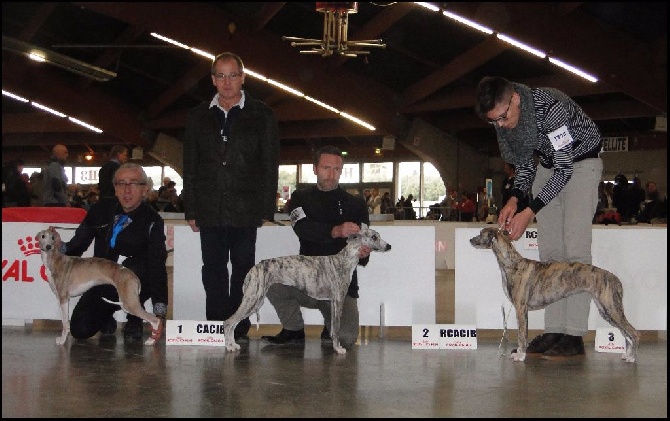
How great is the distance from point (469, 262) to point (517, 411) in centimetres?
228

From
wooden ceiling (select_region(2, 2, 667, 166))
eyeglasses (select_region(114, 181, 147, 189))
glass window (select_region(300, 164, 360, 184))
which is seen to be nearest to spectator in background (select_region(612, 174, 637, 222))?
wooden ceiling (select_region(2, 2, 667, 166))

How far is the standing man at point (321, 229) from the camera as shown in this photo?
4.74 meters

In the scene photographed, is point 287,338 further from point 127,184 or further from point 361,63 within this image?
point 361,63

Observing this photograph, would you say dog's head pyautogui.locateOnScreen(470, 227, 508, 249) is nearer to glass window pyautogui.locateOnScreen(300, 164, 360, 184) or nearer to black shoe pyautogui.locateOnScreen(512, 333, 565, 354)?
black shoe pyautogui.locateOnScreen(512, 333, 565, 354)

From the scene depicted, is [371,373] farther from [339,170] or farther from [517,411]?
[339,170]

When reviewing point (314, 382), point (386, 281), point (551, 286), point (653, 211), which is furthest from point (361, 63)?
point (314, 382)

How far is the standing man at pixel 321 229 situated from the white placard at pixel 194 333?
13.6 inches

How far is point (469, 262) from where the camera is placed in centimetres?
532

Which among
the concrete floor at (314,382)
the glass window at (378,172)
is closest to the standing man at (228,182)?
the concrete floor at (314,382)

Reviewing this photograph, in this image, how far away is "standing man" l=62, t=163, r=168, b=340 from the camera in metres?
4.88

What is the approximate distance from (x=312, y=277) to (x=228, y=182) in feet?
2.27

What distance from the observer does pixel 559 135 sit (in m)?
4.16

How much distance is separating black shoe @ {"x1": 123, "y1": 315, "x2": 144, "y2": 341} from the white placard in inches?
13.1

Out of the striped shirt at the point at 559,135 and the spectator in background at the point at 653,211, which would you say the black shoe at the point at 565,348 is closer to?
the striped shirt at the point at 559,135
